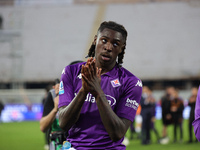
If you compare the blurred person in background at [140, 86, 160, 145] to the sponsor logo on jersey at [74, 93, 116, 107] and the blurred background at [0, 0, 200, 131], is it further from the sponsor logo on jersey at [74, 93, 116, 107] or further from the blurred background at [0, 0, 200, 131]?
the blurred background at [0, 0, 200, 131]

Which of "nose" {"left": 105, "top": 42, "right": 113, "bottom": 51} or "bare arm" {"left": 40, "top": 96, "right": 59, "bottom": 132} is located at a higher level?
"nose" {"left": 105, "top": 42, "right": 113, "bottom": 51}

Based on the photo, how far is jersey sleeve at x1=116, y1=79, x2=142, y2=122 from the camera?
2840mm

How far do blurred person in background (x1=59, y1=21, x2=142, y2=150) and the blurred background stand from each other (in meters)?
29.4

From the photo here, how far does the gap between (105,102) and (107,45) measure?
0.50 m

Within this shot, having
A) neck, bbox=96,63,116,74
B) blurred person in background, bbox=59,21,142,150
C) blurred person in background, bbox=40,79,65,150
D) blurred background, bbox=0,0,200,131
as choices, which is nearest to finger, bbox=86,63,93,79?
blurred person in background, bbox=59,21,142,150

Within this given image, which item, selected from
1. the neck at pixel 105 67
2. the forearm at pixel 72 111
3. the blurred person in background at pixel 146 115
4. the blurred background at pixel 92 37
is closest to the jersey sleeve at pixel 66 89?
the forearm at pixel 72 111

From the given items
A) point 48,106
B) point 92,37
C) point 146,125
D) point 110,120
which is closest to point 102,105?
point 110,120

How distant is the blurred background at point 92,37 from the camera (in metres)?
33.4

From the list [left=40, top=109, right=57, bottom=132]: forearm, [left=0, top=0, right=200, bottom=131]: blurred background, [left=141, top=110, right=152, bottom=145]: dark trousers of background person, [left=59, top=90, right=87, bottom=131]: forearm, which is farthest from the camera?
[left=0, top=0, right=200, bottom=131]: blurred background

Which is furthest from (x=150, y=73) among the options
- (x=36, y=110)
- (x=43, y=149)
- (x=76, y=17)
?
(x=43, y=149)

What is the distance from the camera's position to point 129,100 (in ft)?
9.54

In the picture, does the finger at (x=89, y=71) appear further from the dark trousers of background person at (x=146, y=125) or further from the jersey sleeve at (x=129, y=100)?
the dark trousers of background person at (x=146, y=125)

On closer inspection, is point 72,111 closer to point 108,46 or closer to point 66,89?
point 66,89

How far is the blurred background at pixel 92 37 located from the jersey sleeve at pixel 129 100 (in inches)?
1160
